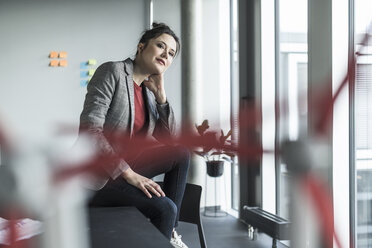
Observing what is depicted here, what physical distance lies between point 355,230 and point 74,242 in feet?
5.11

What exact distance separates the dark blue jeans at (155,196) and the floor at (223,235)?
3.07 feet

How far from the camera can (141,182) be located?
114 centimetres

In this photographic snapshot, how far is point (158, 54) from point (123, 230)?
1.50ft

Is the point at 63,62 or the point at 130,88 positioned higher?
the point at 63,62

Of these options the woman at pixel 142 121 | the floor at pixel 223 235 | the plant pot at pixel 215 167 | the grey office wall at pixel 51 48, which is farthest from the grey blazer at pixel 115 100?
the grey office wall at pixel 51 48

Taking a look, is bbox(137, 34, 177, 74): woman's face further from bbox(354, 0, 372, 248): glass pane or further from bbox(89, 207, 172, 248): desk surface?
bbox(354, 0, 372, 248): glass pane

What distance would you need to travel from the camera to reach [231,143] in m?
0.39

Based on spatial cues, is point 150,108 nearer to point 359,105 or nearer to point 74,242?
point 359,105

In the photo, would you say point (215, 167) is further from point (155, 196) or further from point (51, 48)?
point (51, 48)

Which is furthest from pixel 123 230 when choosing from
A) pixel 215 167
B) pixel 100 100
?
pixel 215 167

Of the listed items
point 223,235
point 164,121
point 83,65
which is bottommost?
point 223,235

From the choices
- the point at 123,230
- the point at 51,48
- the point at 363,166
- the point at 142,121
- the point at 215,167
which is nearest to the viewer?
the point at 123,230

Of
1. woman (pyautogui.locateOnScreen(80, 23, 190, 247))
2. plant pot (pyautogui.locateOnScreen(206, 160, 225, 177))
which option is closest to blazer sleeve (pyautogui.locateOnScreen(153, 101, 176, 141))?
woman (pyautogui.locateOnScreen(80, 23, 190, 247))

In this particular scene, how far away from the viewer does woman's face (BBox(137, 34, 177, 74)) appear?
1.07 meters
